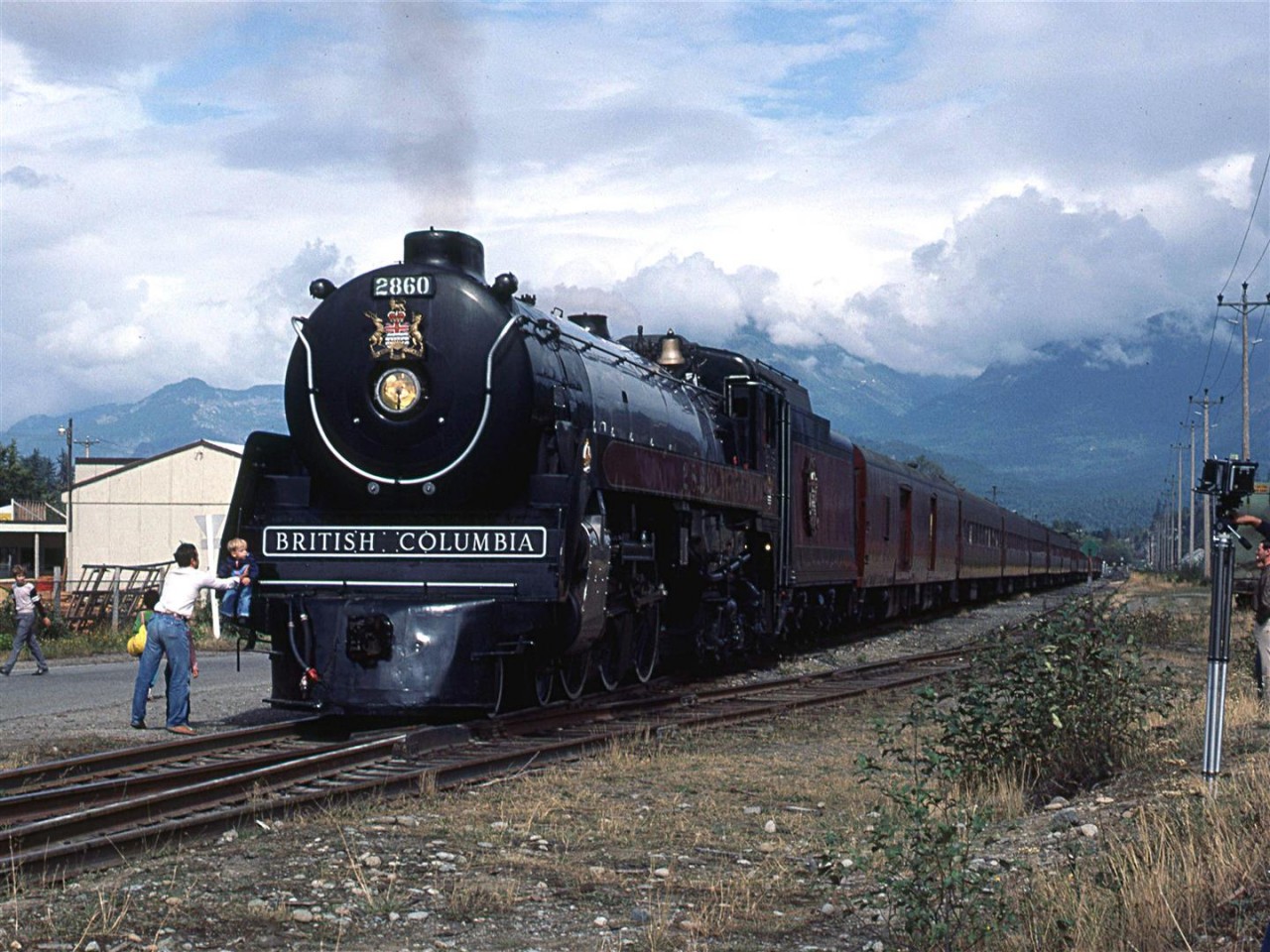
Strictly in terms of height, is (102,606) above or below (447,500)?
below

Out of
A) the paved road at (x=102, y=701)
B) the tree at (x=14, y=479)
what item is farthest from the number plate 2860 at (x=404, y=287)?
the tree at (x=14, y=479)

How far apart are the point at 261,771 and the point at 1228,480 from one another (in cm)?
585

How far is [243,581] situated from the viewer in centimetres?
1212

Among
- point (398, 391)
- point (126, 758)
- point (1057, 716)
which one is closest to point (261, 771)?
point (126, 758)

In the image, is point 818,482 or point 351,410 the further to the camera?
point 818,482

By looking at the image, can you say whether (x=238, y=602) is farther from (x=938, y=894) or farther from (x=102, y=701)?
(x=938, y=894)

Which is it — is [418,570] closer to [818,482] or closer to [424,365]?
[424,365]

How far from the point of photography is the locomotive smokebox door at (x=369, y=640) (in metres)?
11.2

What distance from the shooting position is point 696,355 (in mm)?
19328

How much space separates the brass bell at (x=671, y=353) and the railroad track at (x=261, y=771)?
4.80m

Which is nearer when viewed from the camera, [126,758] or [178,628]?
[126,758]

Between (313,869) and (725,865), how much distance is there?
78.1 inches

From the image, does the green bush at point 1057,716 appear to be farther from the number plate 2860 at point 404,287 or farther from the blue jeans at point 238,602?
the blue jeans at point 238,602

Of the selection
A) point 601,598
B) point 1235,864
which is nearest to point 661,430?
point 601,598
